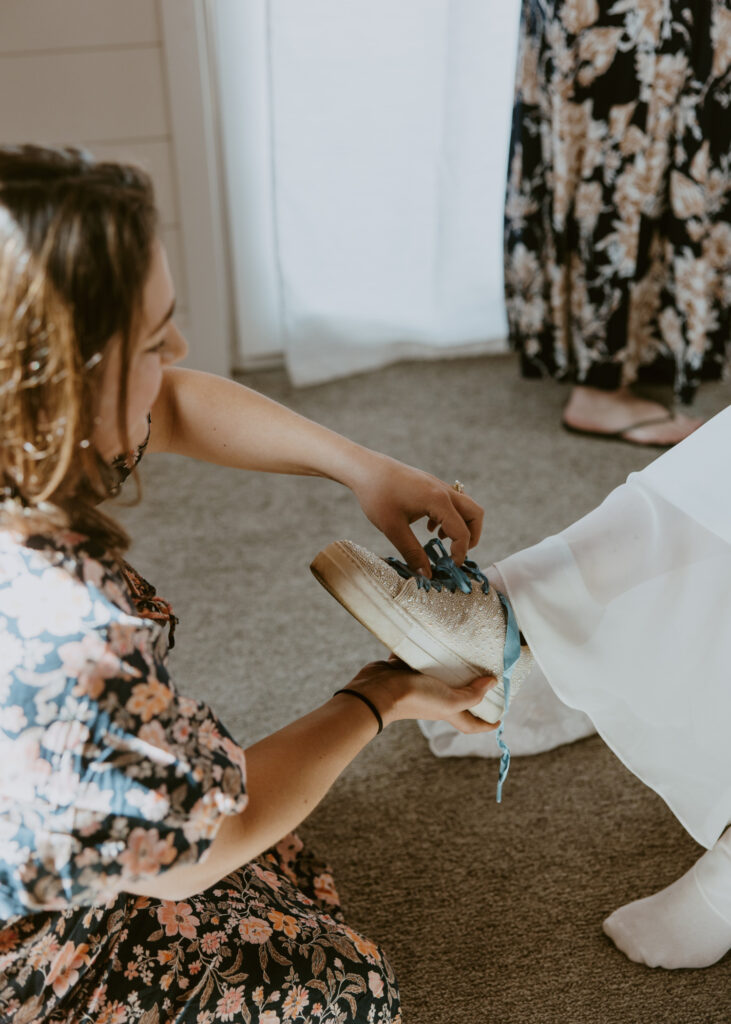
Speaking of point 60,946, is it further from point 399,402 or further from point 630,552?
point 399,402

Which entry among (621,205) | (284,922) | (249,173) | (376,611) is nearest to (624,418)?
(621,205)

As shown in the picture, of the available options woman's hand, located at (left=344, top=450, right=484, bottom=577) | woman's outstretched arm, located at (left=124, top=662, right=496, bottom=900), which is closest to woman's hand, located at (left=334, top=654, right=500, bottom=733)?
woman's outstretched arm, located at (left=124, top=662, right=496, bottom=900)

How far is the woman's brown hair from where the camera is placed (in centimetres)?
53

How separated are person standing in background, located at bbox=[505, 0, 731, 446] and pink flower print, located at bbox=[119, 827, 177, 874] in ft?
5.00

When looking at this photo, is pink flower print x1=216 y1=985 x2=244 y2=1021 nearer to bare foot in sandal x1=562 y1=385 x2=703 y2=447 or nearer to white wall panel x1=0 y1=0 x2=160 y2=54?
bare foot in sandal x1=562 y1=385 x2=703 y2=447

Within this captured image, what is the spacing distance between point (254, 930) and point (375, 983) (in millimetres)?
107

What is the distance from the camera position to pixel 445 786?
1228 mm

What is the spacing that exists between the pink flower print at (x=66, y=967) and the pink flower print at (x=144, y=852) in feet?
0.64

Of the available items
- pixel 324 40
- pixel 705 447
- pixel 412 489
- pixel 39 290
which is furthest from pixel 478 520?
pixel 324 40

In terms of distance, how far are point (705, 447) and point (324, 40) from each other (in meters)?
1.39

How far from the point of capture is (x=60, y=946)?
71 centimetres

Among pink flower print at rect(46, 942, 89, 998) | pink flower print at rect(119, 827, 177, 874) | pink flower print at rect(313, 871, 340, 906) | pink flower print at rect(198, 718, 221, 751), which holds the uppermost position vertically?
pink flower print at rect(198, 718, 221, 751)

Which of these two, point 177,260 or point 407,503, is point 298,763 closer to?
point 407,503

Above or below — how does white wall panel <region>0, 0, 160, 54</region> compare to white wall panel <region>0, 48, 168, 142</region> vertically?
above
